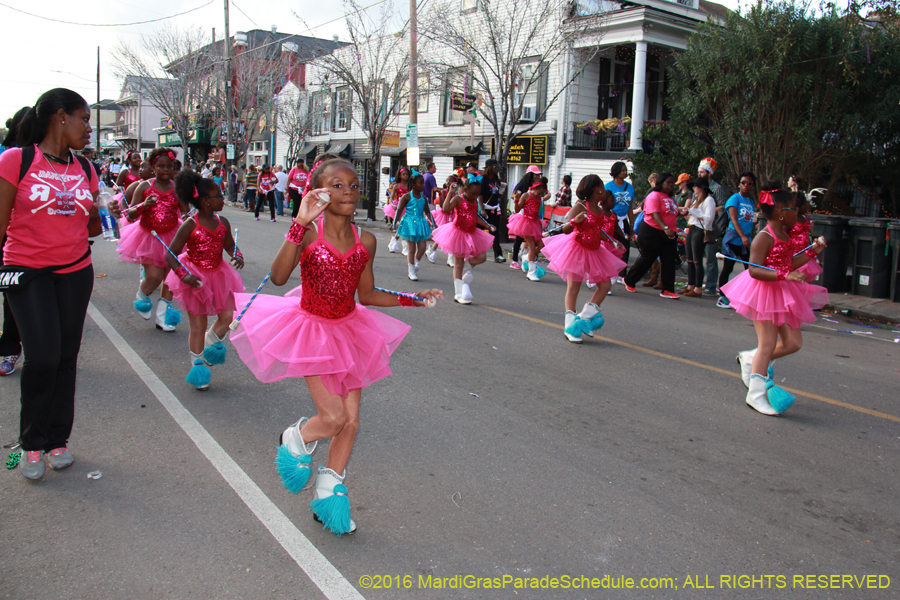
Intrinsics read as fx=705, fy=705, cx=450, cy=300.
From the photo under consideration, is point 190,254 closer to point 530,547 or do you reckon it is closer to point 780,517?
point 530,547

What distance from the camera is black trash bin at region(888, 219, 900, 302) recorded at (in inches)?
416

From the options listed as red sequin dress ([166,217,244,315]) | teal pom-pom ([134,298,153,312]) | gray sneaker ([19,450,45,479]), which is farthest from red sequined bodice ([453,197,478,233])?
gray sneaker ([19,450,45,479])

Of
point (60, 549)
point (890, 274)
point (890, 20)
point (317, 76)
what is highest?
point (317, 76)

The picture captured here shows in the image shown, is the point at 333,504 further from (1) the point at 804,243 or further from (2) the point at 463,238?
(2) the point at 463,238

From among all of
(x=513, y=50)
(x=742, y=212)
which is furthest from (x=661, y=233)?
(x=513, y=50)

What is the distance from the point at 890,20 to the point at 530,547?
1320 cm

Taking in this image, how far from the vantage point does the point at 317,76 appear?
35.4 metres

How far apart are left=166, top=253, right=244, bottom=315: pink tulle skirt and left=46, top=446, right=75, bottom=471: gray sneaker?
5.46 feet

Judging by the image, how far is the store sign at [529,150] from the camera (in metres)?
24.7

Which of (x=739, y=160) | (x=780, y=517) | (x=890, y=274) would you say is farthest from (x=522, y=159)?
(x=780, y=517)

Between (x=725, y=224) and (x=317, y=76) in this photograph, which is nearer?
(x=725, y=224)

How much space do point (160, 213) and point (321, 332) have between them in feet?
16.6

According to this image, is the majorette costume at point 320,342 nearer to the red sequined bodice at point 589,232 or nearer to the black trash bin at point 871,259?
the red sequined bodice at point 589,232

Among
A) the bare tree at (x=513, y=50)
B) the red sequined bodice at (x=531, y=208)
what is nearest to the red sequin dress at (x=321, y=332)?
the red sequined bodice at (x=531, y=208)
